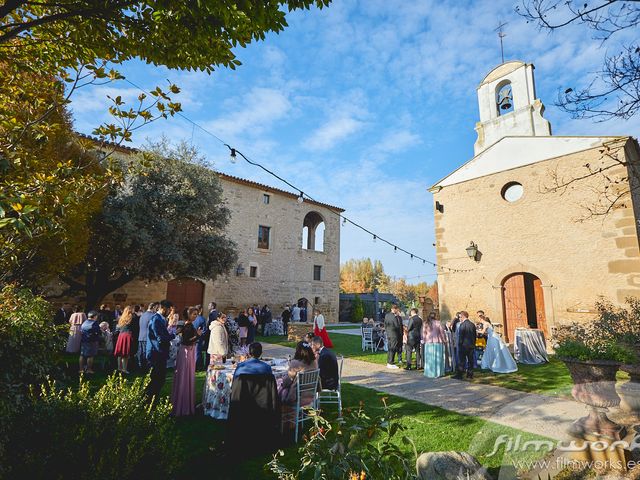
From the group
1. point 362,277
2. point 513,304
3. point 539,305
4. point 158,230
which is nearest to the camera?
point 539,305

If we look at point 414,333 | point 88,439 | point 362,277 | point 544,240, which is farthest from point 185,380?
point 362,277

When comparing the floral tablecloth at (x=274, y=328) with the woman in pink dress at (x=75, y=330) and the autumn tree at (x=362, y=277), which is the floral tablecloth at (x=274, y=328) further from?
the autumn tree at (x=362, y=277)

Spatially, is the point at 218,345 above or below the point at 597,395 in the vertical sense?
above

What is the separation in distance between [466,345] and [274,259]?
14930mm

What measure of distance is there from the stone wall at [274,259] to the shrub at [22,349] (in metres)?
13.6

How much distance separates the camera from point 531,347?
895 cm

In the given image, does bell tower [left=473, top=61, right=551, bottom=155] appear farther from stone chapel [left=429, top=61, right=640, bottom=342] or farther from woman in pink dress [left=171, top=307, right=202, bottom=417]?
woman in pink dress [left=171, top=307, right=202, bottom=417]

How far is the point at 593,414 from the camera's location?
353 cm

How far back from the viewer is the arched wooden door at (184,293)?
16812mm

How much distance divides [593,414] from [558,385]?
12.3 feet

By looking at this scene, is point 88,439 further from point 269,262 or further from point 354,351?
point 269,262

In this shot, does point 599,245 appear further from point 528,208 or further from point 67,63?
point 67,63

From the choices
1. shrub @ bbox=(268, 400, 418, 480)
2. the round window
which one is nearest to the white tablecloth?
the round window

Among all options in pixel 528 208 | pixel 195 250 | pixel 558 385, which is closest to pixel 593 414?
pixel 558 385
